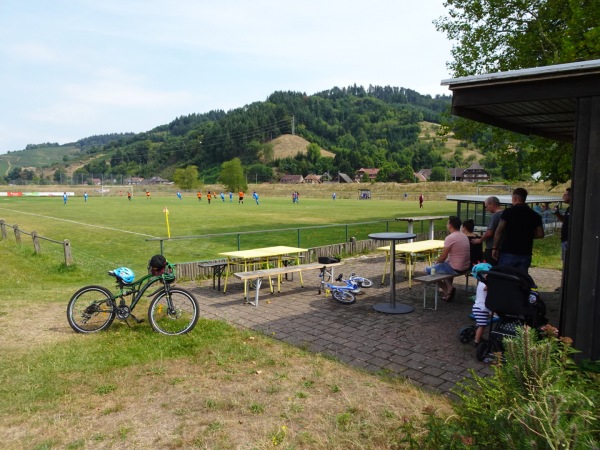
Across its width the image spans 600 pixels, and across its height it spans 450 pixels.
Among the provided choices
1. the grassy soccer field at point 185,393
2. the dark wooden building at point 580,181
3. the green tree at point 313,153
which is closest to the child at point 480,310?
the dark wooden building at point 580,181

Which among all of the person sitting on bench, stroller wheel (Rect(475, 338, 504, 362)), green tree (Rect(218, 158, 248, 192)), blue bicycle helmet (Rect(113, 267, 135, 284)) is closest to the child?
stroller wheel (Rect(475, 338, 504, 362))

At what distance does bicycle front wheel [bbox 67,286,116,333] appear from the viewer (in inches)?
267

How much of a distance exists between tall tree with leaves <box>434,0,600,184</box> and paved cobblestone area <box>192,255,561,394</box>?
29.7ft

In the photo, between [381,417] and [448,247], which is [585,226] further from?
[448,247]

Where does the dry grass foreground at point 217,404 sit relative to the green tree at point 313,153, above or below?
below

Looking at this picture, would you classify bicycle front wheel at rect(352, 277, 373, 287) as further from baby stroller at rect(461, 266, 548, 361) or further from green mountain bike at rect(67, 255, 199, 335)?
baby stroller at rect(461, 266, 548, 361)

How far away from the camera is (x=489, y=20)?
65.7ft

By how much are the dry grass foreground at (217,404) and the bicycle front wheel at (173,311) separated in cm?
83

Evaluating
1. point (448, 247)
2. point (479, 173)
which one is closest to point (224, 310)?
point (448, 247)

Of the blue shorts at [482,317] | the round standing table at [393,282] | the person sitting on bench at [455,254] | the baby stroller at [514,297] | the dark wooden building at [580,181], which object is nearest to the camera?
the dark wooden building at [580,181]

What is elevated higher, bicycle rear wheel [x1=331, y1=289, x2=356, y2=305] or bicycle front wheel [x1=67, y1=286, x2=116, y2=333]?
bicycle front wheel [x1=67, y1=286, x2=116, y2=333]

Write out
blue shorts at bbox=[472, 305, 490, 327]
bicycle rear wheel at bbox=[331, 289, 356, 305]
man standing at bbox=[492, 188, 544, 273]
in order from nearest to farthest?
blue shorts at bbox=[472, 305, 490, 327], man standing at bbox=[492, 188, 544, 273], bicycle rear wheel at bbox=[331, 289, 356, 305]

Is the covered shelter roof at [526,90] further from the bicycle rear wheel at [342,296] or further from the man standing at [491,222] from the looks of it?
the bicycle rear wheel at [342,296]

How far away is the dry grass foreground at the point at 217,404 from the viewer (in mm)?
3825
